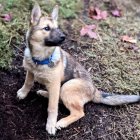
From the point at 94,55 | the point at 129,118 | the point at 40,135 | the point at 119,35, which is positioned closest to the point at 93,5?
the point at 119,35

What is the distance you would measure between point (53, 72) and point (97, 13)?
268 centimetres

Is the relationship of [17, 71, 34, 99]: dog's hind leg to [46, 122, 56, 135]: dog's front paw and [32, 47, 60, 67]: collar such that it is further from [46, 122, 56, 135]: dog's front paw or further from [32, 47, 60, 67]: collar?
[46, 122, 56, 135]: dog's front paw

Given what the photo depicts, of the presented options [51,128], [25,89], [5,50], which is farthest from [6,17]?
[51,128]

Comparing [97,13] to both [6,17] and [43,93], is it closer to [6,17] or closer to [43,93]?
[6,17]

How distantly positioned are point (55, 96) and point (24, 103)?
0.57 metres

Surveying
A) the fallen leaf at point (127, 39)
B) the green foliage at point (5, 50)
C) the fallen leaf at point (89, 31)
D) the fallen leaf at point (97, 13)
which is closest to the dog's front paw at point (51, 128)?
the green foliage at point (5, 50)

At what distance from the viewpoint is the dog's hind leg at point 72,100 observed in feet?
14.8

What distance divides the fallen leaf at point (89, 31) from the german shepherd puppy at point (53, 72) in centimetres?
148

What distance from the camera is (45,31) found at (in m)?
4.23

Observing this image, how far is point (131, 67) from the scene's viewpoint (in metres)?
5.81

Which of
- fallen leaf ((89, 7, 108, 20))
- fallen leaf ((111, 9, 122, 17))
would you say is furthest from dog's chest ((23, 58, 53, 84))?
fallen leaf ((111, 9, 122, 17))

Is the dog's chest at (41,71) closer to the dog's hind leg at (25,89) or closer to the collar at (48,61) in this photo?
the collar at (48,61)

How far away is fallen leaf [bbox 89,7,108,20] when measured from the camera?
6.69 metres

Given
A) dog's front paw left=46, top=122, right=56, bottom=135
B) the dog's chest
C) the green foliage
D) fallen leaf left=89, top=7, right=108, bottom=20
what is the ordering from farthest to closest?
fallen leaf left=89, top=7, right=108, bottom=20 → the green foliage → dog's front paw left=46, top=122, right=56, bottom=135 → the dog's chest
